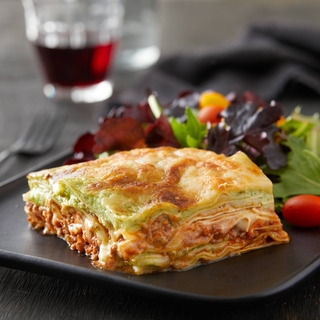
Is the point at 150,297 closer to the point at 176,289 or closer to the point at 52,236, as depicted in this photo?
the point at 176,289

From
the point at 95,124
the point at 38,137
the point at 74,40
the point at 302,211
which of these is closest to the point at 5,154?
the point at 38,137

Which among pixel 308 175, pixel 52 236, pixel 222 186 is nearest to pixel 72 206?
pixel 52 236

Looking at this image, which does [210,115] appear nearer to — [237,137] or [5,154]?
[237,137]

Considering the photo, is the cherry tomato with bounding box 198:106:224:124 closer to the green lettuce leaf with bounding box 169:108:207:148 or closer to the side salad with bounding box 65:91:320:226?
the side salad with bounding box 65:91:320:226

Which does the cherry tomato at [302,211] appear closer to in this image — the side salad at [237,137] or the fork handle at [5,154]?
the side salad at [237,137]

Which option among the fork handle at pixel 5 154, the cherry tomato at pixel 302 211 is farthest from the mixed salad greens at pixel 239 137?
the fork handle at pixel 5 154

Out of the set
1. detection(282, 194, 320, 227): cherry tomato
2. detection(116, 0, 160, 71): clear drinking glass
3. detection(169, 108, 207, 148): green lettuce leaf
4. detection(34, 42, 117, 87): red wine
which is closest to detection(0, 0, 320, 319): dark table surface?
detection(116, 0, 160, 71): clear drinking glass

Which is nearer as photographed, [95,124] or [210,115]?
[210,115]
